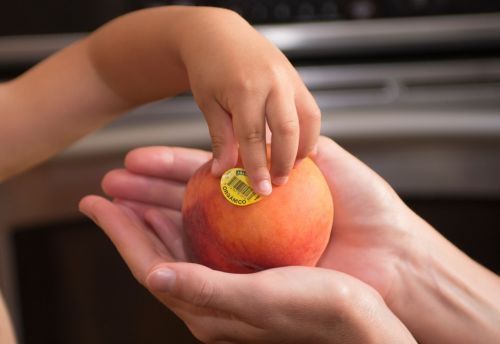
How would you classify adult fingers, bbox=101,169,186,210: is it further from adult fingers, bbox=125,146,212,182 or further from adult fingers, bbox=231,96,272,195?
adult fingers, bbox=231,96,272,195

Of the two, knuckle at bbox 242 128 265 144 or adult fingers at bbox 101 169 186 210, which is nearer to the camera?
knuckle at bbox 242 128 265 144

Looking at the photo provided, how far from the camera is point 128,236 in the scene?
69cm

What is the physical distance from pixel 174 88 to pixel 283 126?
0.85 feet

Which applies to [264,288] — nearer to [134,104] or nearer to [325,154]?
[325,154]

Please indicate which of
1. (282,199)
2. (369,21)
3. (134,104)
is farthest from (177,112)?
(282,199)

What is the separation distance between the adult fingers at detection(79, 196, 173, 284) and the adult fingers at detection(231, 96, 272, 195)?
0.43ft

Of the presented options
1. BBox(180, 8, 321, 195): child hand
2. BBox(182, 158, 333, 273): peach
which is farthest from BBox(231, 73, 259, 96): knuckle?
BBox(182, 158, 333, 273): peach

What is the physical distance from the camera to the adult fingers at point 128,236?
2.17ft

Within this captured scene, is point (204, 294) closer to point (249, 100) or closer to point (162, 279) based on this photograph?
point (162, 279)

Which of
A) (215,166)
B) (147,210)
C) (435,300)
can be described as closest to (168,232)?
(147,210)

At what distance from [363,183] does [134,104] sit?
285 millimetres

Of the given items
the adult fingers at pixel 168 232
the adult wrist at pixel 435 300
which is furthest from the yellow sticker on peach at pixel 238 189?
the adult wrist at pixel 435 300

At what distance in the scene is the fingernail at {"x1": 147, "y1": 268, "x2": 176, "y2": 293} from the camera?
58 centimetres

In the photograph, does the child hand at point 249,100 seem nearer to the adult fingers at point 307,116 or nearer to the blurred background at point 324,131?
the adult fingers at point 307,116
